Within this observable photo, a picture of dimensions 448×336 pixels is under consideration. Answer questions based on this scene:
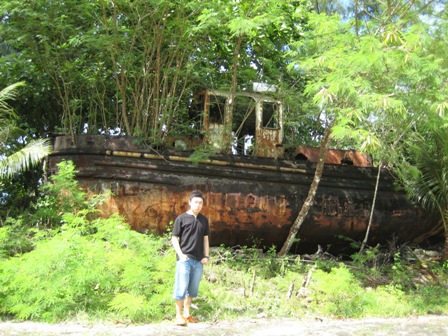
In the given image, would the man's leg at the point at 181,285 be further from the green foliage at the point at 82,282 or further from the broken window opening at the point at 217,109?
the broken window opening at the point at 217,109

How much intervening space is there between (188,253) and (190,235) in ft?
0.59

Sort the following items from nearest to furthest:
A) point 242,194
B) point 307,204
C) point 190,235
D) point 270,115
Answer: point 190,235 < point 307,204 < point 242,194 < point 270,115

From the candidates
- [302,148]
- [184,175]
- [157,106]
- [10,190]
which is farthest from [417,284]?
[10,190]

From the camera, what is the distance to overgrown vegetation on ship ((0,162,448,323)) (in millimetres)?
4617

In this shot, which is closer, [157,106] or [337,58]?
[337,58]

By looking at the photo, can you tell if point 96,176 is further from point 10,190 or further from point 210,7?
point 10,190

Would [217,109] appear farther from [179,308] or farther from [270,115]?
[179,308]

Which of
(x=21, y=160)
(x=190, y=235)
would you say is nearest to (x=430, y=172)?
(x=190, y=235)

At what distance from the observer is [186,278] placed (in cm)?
452

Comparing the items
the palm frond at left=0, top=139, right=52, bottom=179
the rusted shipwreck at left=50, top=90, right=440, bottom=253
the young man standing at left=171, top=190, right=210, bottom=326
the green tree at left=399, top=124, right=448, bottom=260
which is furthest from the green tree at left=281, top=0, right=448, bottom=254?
the palm frond at left=0, top=139, right=52, bottom=179

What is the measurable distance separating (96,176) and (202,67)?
3.09m

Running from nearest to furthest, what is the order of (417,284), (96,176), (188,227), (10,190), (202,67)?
(188,227)
(417,284)
(96,176)
(202,67)
(10,190)

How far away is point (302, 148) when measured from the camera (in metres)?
9.56

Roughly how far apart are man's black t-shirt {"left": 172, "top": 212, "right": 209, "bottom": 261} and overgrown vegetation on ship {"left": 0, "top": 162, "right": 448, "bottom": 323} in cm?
69
